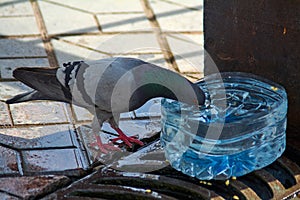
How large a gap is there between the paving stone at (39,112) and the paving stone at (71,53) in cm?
67

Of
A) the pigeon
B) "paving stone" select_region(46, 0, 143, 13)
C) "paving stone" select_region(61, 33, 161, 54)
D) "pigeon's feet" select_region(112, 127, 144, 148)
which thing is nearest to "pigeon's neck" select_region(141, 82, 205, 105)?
the pigeon

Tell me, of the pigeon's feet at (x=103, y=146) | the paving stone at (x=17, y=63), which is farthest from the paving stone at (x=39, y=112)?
the paving stone at (x=17, y=63)

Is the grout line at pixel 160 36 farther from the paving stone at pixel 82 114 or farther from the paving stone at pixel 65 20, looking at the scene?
the paving stone at pixel 82 114

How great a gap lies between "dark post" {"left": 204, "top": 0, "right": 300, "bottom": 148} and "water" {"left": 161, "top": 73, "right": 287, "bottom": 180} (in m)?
0.14

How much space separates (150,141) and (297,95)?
0.92 m

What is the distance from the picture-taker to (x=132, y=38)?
582 cm

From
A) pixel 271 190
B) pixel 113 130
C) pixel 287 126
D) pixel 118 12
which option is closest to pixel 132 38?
pixel 118 12

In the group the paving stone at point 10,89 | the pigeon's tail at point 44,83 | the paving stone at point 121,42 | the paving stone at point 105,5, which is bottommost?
the pigeon's tail at point 44,83

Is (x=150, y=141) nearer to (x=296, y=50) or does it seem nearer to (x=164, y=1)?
(x=296, y=50)

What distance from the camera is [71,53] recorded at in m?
5.45

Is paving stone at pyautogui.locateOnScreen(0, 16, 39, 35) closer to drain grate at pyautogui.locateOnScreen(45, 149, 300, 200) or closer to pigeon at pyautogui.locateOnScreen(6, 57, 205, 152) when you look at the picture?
pigeon at pyautogui.locateOnScreen(6, 57, 205, 152)

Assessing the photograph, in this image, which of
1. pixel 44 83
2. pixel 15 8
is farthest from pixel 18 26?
pixel 44 83

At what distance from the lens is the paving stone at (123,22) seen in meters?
5.98

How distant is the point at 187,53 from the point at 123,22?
0.80 meters
